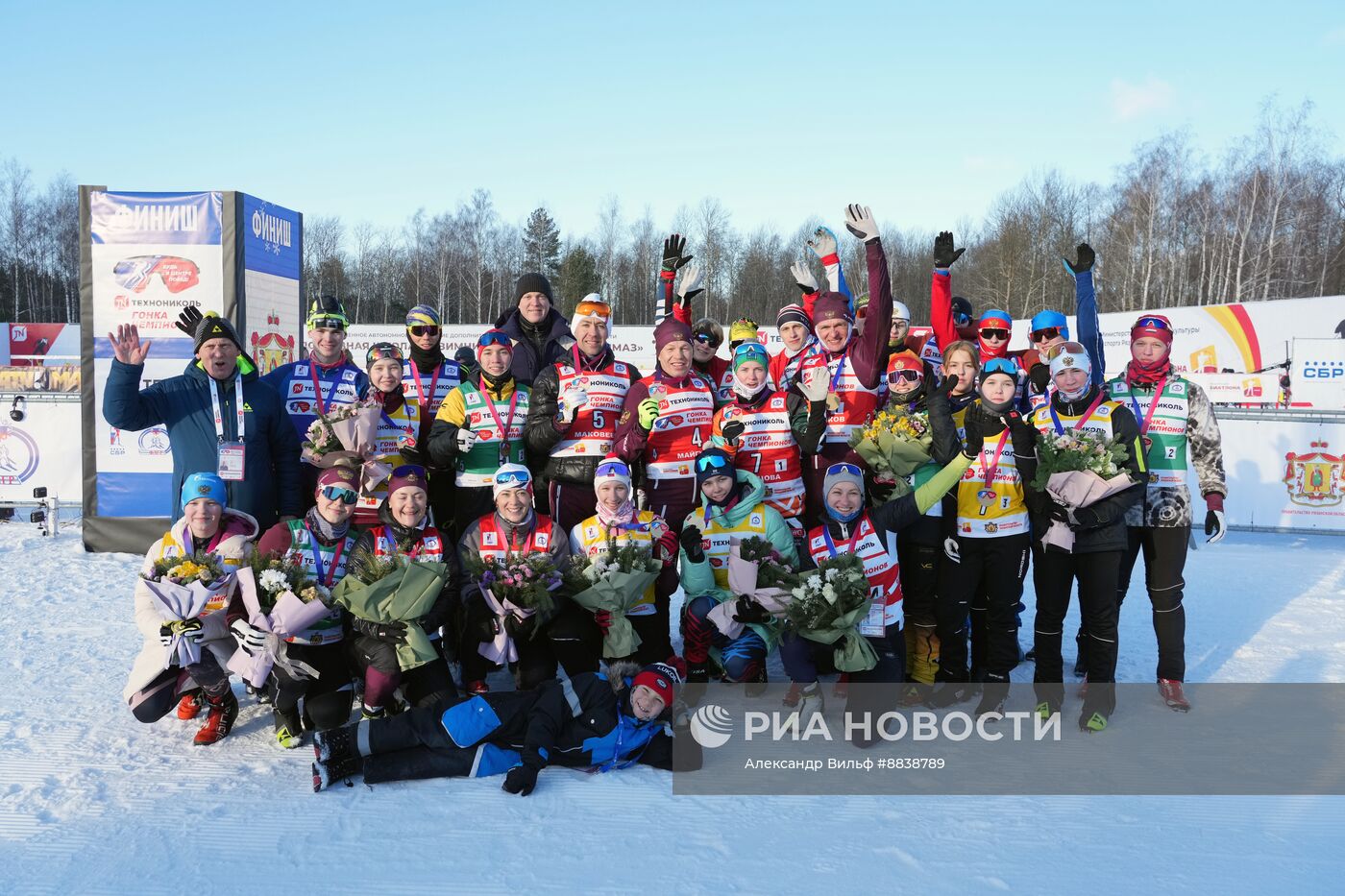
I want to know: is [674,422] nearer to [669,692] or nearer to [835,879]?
[669,692]

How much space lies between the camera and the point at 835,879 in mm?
3141

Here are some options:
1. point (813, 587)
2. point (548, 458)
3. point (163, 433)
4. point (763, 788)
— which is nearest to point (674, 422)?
point (548, 458)

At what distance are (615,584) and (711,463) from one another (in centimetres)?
87

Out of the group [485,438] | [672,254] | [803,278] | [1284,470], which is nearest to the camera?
[485,438]

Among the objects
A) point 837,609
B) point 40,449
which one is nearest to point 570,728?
point 837,609

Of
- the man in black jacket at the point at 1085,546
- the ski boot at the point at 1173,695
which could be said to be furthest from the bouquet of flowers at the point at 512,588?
the ski boot at the point at 1173,695

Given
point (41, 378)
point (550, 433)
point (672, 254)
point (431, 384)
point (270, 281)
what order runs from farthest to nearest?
point (41, 378) → point (270, 281) → point (672, 254) → point (431, 384) → point (550, 433)

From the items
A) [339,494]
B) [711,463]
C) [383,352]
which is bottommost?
[339,494]

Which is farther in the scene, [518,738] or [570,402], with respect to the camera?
[570,402]

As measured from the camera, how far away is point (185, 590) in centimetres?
424

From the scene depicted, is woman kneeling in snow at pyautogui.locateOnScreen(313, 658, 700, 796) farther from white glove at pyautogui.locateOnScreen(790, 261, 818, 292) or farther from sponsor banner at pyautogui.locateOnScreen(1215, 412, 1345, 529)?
sponsor banner at pyautogui.locateOnScreen(1215, 412, 1345, 529)

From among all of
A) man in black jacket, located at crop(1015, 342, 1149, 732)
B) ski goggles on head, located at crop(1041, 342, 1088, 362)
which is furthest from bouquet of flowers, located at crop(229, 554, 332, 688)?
ski goggles on head, located at crop(1041, 342, 1088, 362)

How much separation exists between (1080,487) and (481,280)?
154 feet

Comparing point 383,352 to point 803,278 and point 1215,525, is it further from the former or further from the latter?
point 1215,525
